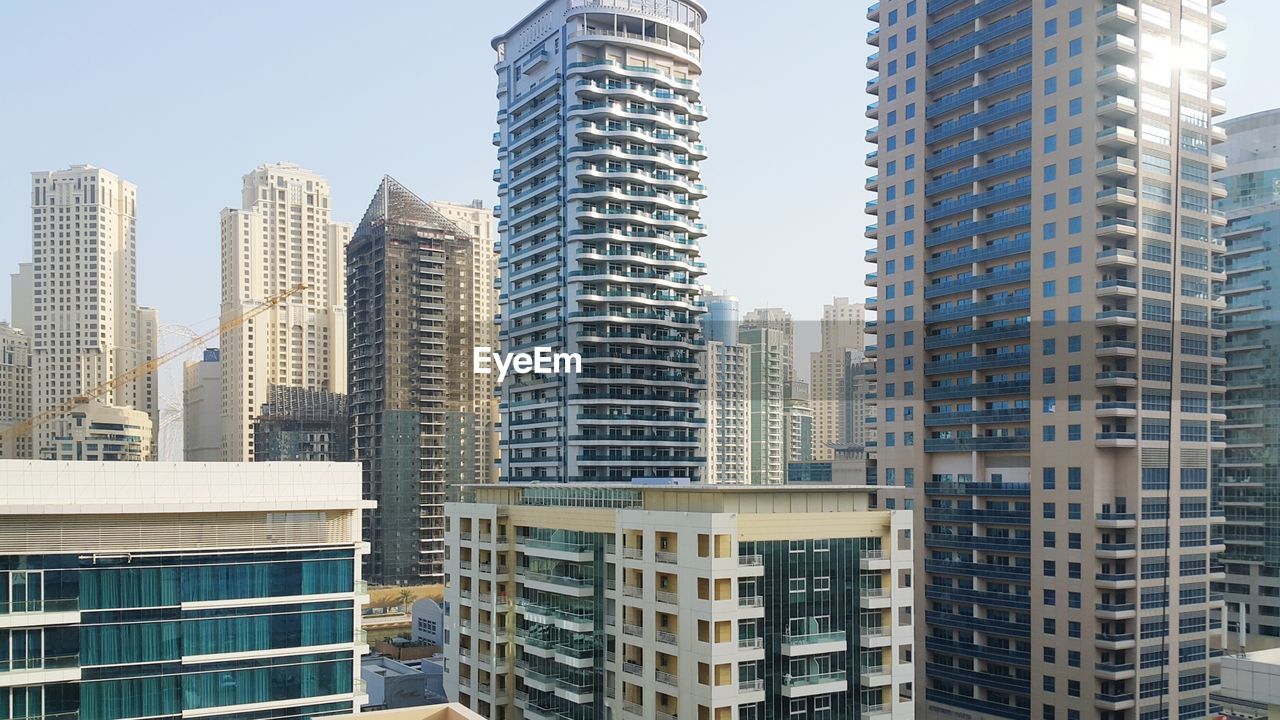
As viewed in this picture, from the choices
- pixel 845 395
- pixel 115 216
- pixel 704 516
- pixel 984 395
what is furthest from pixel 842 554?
pixel 115 216

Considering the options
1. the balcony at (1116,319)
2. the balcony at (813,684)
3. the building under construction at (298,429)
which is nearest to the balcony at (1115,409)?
the balcony at (1116,319)

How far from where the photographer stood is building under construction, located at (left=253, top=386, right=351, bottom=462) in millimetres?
72625

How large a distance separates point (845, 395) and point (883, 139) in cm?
2871

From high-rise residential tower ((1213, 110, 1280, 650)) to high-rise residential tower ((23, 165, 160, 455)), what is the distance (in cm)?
7227

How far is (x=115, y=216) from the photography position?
76.0 meters

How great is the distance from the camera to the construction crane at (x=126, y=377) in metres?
72.2

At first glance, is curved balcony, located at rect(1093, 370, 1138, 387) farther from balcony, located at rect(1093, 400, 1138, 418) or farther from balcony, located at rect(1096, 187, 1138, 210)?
balcony, located at rect(1096, 187, 1138, 210)

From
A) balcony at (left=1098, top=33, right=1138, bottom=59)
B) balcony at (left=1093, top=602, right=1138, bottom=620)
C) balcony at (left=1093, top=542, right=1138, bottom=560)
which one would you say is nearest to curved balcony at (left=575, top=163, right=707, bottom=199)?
balcony at (left=1098, top=33, right=1138, bottom=59)

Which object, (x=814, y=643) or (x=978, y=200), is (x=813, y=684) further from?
(x=978, y=200)

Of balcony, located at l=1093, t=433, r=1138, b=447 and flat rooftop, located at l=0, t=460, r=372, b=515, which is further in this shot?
balcony, located at l=1093, t=433, r=1138, b=447

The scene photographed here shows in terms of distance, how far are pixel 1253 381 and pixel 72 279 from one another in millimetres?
75299

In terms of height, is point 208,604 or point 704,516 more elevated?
point 704,516

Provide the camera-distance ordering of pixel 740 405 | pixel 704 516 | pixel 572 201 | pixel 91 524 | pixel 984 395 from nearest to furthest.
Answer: pixel 91 524, pixel 704 516, pixel 984 395, pixel 572 201, pixel 740 405

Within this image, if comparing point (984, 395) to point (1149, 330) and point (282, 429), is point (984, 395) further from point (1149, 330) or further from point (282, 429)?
point (282, 429)
